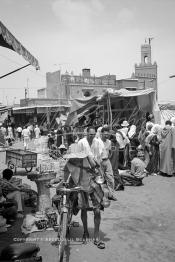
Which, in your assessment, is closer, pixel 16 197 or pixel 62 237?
pixel 62 237

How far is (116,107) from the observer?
14.1 m

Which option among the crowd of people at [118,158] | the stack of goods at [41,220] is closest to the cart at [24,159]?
the crowd of people at [118,158]

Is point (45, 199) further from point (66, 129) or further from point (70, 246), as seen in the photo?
point (66, 129)

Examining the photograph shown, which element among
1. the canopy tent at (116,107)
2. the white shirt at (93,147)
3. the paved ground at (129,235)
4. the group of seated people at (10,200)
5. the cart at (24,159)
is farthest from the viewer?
the canopy tent at (116,107)

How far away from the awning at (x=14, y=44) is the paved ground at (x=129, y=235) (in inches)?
115

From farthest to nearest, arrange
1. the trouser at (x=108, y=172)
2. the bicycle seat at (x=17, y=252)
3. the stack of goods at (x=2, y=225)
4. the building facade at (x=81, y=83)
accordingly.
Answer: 1. the building facade at (x=81, y=83)
2. the trouser at (x=108, y=172)
3. the stack of goods at (x=2, y=225)
4. the bicycle seat at (x=17, y=252)

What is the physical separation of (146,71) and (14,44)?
165ft

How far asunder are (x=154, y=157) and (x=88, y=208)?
6.62 metres

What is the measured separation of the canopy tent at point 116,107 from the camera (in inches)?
512

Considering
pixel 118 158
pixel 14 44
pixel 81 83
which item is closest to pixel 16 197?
pixel 14 44

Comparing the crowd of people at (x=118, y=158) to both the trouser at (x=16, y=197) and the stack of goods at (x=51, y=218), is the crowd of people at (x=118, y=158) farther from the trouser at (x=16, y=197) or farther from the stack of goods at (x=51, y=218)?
the stack of goods at (x=51, y=218)

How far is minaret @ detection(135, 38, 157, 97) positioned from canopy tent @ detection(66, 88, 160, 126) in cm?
3535

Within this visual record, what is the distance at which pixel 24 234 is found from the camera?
531 centimetres

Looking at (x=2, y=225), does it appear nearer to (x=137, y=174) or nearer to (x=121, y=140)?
(x=137, y=174)
